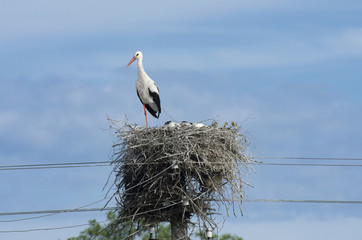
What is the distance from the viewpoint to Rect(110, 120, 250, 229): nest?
38.6ft

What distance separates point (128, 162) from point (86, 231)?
11.0m

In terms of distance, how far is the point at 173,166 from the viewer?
456 inches

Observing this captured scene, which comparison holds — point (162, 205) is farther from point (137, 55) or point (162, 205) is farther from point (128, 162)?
point (137, 55)

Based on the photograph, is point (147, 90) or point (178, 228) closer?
point (178, 228)

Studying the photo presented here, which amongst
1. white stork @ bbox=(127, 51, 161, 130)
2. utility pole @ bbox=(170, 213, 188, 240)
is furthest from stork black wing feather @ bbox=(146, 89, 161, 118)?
utility pole @ bbox=(170, 213, 188, 240)

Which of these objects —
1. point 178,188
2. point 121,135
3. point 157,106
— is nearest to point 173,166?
point 178,188

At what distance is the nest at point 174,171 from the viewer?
11.8m

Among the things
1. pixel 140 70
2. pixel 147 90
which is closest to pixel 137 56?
pixel 140 70

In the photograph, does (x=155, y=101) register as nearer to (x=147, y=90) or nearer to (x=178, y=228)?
(x=147, y=90)

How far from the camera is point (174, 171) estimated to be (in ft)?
38.3

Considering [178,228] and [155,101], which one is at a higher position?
[155,101]

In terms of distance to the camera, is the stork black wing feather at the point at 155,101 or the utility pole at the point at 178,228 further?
the stork black wing feather at the point at 155,101

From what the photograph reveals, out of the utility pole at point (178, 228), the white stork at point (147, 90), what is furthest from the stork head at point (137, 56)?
the utility pole at point (178, 228)

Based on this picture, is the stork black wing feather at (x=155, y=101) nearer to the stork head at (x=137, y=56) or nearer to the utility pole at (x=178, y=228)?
the stork head at (x=137, y=56)
